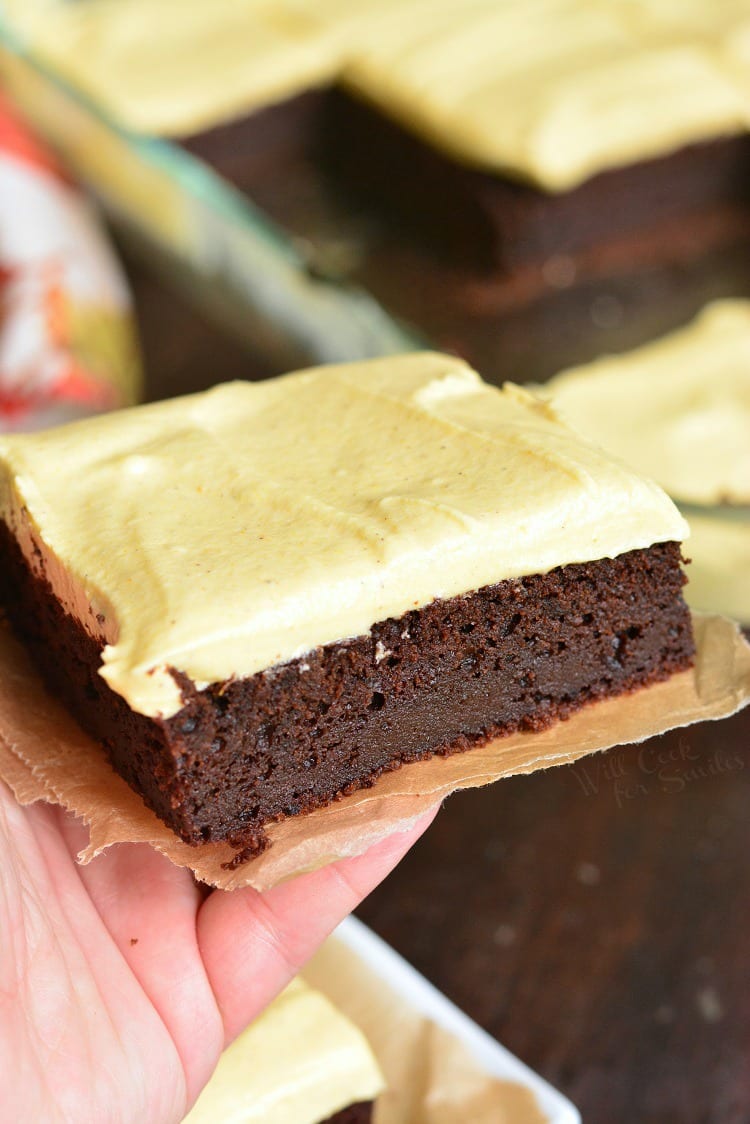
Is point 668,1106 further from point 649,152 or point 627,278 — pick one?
point 649,152

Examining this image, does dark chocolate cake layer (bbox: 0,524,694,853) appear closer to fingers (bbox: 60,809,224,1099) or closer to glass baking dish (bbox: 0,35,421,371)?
fingers (bbox: 60,809,224,1099)

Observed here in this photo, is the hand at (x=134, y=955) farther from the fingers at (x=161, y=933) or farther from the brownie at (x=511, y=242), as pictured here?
the brownie at (x=511, y=242)

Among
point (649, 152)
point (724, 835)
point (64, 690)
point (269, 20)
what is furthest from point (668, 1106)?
point (269, 20)

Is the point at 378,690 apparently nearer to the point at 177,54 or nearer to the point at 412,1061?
the point at 412,1061

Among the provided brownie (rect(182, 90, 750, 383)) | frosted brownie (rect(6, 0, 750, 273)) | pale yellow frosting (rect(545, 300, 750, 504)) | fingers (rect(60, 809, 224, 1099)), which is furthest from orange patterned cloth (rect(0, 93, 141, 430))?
fingers (rect(60, 809, 224, 1099))

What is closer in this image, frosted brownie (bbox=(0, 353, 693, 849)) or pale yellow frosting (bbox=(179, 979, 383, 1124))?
frosted brownie (bbox=(0, 353, 693, 849))
